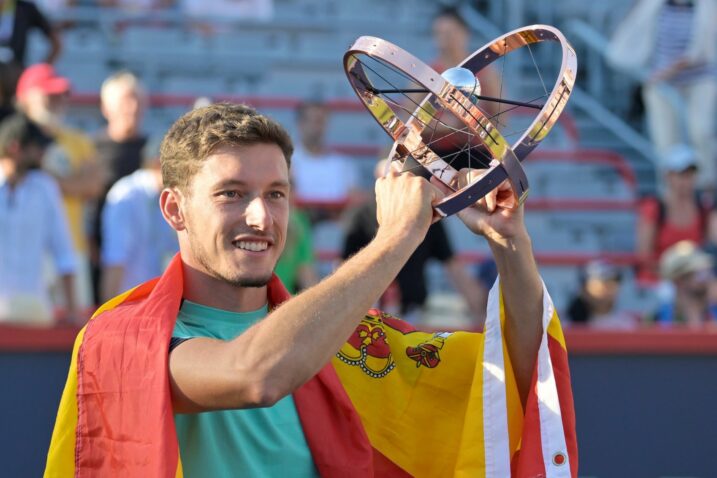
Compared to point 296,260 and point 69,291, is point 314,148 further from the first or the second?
point 69,291

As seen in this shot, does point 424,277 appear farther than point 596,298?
No

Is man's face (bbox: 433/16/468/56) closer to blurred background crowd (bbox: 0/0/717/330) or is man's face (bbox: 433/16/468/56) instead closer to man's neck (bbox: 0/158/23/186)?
blurred background crowd (bbox: 0/0/717/330)

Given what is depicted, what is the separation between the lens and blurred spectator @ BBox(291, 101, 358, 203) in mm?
7348

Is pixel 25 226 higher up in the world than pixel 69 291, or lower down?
higher up

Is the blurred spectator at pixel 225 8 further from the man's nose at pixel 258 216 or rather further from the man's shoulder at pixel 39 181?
the man's nose at pixel 258 216

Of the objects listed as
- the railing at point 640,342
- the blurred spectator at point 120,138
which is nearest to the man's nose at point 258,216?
the railing at point 640,342

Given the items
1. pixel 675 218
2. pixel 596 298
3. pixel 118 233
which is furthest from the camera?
pixel 675 218

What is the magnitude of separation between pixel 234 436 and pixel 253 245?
1.31 feet

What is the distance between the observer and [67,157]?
643 cm

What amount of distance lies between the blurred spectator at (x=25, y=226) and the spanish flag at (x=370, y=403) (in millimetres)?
2976

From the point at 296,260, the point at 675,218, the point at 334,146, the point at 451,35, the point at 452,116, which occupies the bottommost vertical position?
the point at 452,116

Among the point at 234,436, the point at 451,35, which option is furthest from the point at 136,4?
the point at 234,436

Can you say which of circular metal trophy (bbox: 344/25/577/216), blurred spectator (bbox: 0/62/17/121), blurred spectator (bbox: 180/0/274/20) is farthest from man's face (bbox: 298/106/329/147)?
circular metal trophy (bbox: 344/25/577/216)

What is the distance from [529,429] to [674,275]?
148 inches
